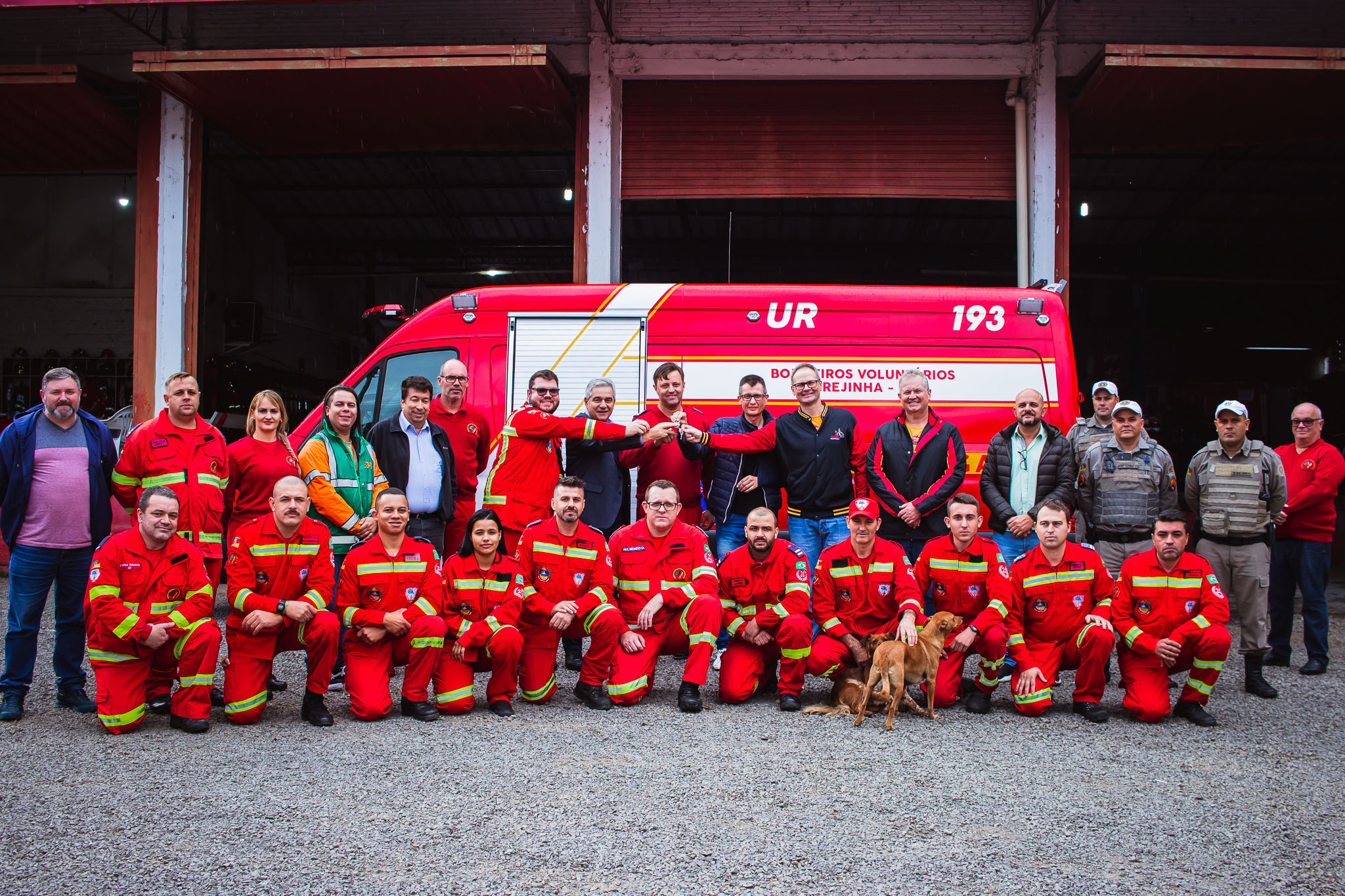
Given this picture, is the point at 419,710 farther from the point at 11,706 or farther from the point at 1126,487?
the point at 1126,487

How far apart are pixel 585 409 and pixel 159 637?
3.32 meters

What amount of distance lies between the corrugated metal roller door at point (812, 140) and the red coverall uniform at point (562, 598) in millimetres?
6635

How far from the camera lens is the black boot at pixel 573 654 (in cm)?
579

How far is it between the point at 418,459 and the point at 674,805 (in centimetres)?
295

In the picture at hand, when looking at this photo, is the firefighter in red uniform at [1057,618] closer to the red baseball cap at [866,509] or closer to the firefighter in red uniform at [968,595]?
the firefighter in red uniform at [968,595]

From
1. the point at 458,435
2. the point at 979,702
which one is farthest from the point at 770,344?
the point at 979,702

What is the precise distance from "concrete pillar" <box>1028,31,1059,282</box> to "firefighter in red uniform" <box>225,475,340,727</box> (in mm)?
8245

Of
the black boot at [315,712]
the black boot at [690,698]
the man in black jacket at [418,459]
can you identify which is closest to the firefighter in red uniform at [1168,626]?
the black boot at [690,698]

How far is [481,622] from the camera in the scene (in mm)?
4652

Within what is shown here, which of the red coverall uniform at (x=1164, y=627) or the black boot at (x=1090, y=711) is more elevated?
the red coverall uniform at (x=1164, y=627)

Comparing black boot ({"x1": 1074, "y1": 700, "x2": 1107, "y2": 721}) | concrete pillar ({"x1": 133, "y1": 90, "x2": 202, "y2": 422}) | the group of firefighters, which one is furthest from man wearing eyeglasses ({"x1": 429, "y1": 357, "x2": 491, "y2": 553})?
concrete pillar ({"x1": 133, "y1": 90, "x2": 202, "y2": 422})

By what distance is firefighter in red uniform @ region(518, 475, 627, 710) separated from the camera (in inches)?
189

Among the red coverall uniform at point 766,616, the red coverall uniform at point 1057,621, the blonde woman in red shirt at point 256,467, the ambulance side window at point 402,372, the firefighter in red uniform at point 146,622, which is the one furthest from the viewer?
the ambulance side window at point 402,372

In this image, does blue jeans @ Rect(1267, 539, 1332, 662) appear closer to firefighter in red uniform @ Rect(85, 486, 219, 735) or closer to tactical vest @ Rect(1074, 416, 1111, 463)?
tactical vest @ Rect(1074, 416, 1111, 463)
